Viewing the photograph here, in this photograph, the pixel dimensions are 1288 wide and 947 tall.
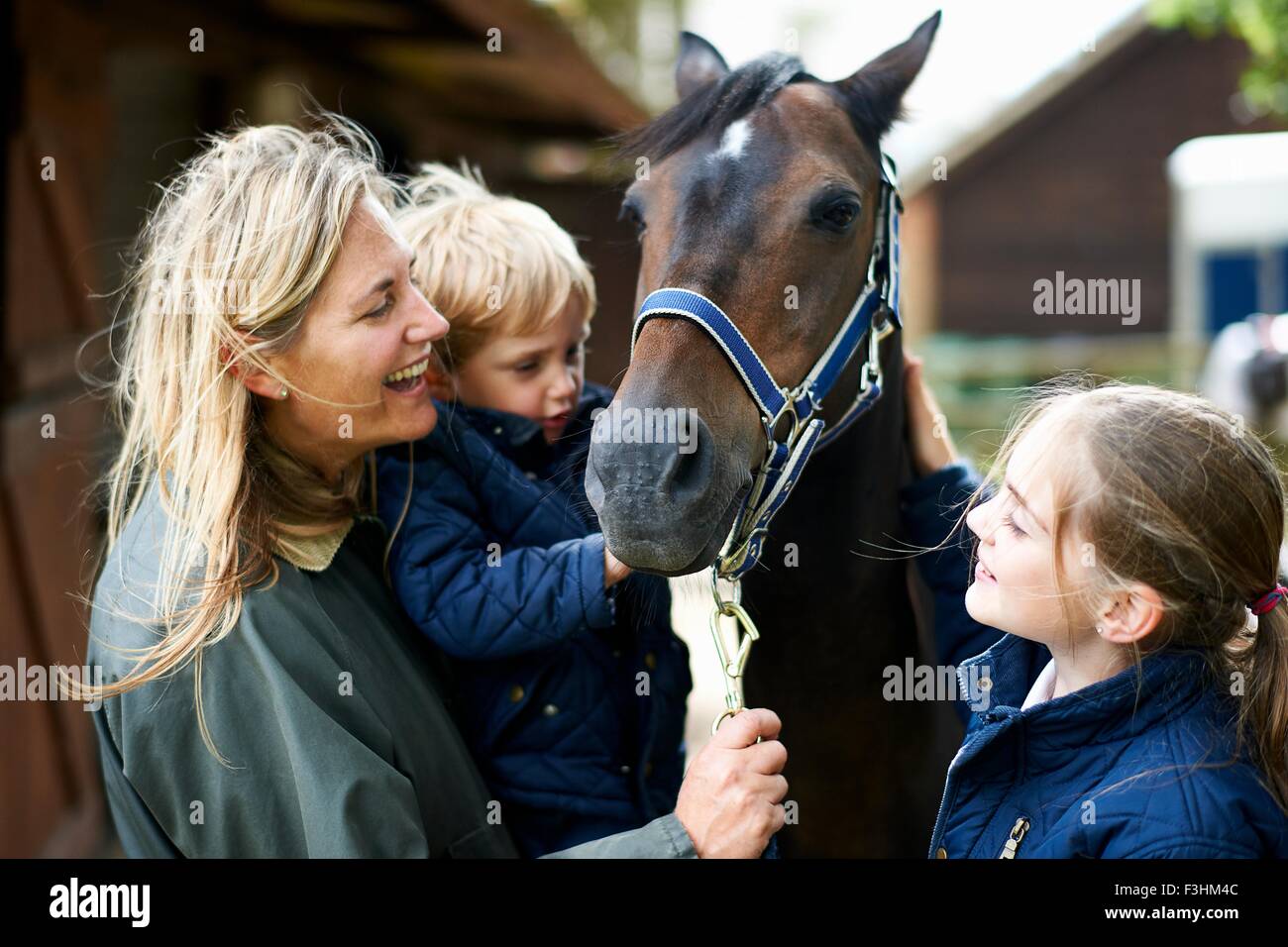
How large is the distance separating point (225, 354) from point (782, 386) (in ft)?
2.97

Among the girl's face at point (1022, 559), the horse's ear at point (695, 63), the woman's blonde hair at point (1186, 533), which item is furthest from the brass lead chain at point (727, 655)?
the horse's ear at point (695, 63)

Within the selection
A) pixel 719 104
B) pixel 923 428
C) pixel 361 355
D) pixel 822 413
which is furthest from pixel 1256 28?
pixel 361 355

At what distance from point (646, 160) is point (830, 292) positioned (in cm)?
45

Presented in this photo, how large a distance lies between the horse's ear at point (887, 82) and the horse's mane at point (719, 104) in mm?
137

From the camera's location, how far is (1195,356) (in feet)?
43.5

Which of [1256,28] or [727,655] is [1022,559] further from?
[1256,28]

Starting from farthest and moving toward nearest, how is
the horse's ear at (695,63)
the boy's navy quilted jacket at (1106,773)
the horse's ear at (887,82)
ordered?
the horse's ear at (695,63) → the horse's ear at (887,82) → the boy's navy quilted jacket at (1106,773)

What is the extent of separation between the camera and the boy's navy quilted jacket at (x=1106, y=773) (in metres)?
1.36

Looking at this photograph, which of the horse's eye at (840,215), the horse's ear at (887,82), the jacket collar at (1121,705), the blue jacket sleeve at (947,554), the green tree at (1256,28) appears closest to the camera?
the jacket collar at (1121,705)

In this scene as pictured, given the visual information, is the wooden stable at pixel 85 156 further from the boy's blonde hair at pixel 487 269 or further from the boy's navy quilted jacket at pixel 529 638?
the boy's navy quilted jacket at pixel 529 638

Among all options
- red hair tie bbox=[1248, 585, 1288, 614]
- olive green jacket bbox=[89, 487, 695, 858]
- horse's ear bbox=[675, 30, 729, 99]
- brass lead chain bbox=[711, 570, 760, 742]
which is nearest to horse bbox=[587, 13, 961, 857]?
brass lead chain bbox=[711, 570, 760, 742]

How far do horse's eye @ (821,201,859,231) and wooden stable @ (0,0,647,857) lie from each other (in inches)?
20.9
